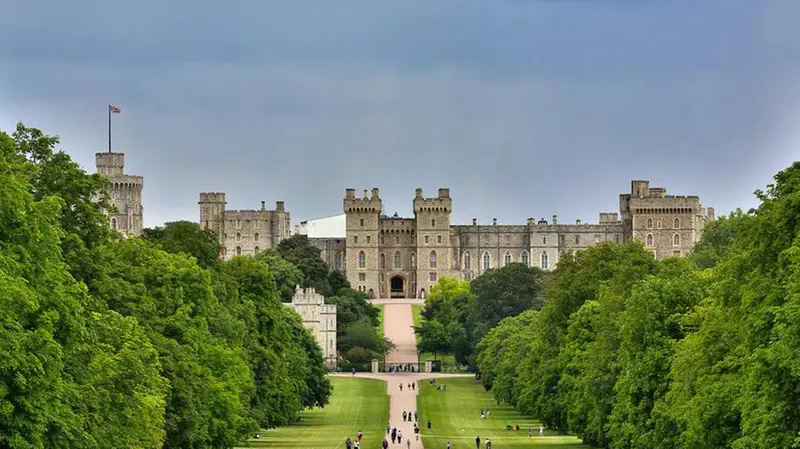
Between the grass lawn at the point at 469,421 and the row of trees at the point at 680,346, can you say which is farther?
the grass lawn at the point at 469,421

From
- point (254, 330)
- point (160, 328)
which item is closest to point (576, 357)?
point (254, 330)

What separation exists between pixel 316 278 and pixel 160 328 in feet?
277

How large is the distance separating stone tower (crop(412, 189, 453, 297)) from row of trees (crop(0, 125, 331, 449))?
9792 cm

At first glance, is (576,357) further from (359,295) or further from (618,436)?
(359,295)

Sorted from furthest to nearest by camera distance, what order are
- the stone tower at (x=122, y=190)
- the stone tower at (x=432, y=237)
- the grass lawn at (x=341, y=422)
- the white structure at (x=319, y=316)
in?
the stone tower at (x=432, y=237) → the stone tower at (x=122, y=190) → the white structure at (x=319, y=316) → the grass lawn at (x=341, y=422)

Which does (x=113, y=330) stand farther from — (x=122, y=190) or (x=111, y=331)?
(x=122, y=190)

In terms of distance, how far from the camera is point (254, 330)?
186 feet

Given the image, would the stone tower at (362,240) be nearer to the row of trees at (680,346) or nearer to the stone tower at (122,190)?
the stone tower at (122,190)

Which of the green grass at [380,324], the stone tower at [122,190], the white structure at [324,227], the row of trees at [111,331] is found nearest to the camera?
the row of trees at [111,331]

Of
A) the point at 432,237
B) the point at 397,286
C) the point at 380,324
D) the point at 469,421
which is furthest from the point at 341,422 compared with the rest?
the point at 397,286

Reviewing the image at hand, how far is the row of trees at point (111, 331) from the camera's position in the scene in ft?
84.9

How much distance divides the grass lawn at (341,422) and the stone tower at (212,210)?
69647 millimetres

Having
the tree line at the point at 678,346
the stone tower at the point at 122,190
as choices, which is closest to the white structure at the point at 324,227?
the stone tower at the point at 122,190

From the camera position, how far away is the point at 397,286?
535ft
